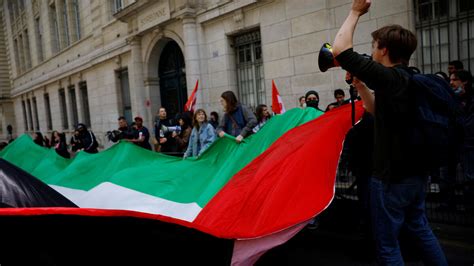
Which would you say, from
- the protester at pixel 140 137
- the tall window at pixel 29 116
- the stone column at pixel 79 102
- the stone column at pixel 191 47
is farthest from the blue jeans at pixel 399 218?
the tall window at pixel 29 116

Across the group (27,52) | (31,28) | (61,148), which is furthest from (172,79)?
(27,52)

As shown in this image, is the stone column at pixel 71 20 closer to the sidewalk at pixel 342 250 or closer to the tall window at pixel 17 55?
the tall window at pixel 17 55

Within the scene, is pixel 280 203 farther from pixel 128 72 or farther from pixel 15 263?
pixel 128 72

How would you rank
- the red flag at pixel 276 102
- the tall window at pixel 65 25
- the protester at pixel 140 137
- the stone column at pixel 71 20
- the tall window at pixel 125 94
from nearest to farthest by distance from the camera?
the red flag at pixel 276 102, the protester at pixel 140 137, the tall window at pixel 125 94, the stone column at pixel 71 20, the tall window at pixel 65 25

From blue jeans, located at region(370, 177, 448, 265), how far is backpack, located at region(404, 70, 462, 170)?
0.72 feet

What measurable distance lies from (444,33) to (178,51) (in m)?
8.88

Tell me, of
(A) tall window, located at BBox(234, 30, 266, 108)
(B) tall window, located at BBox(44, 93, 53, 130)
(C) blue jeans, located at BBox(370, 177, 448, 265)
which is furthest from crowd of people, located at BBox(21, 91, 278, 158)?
(B) tall window, located at BBox(44, 93, 53, 130)

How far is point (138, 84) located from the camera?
49.2 feet

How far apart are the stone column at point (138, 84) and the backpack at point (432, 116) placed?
44.3 feet

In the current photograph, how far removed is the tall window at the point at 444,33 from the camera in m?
6.98

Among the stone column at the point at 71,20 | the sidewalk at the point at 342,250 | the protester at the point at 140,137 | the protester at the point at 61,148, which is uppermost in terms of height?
the stone column at the point at 71,20

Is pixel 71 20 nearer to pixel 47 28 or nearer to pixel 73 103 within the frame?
pixel 73 103

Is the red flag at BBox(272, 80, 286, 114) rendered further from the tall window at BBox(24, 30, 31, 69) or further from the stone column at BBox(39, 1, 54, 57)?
the tall window at BBox(24, 30, 31, 69)

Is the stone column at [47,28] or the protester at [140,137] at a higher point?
the stone column at [47,28]
